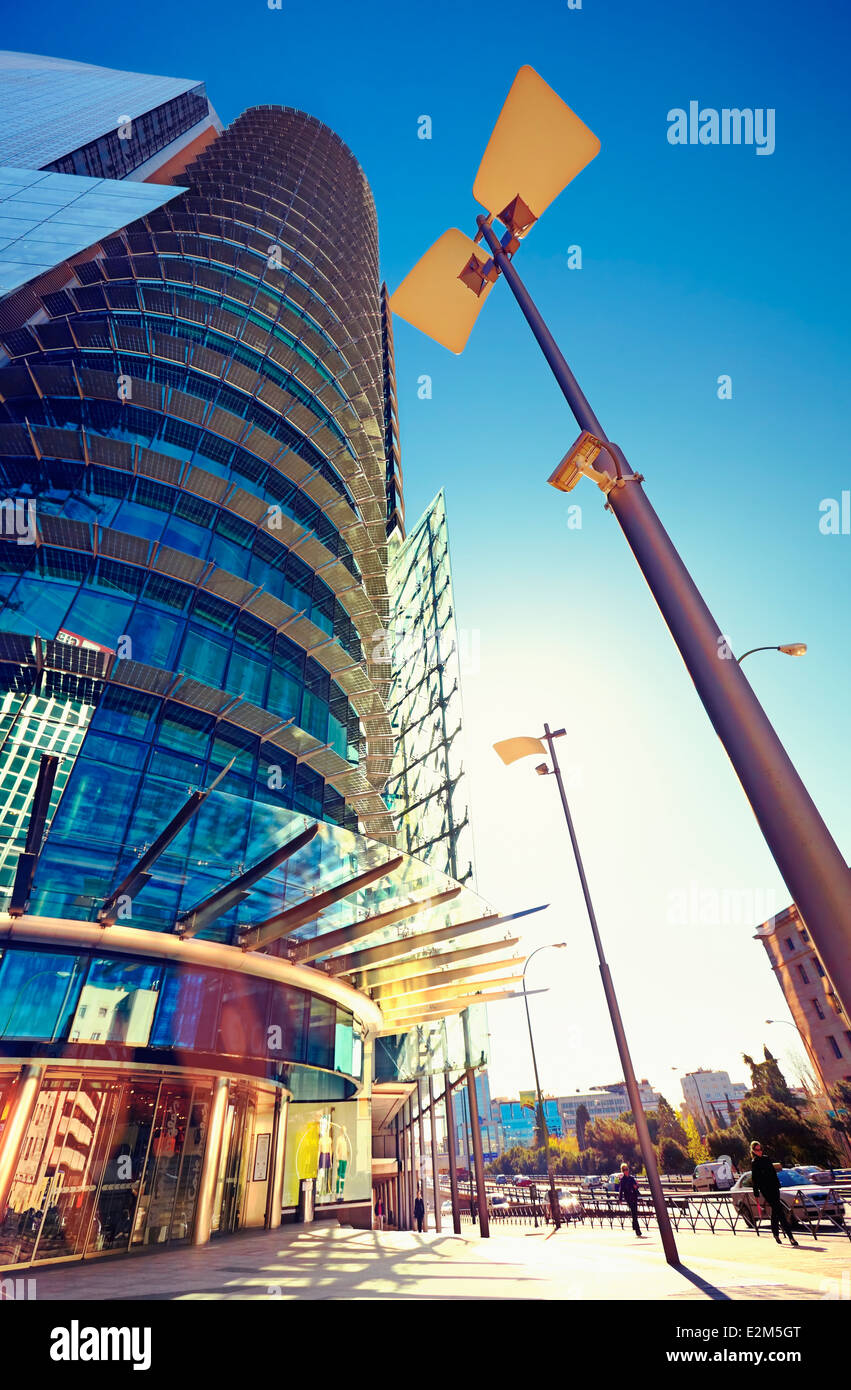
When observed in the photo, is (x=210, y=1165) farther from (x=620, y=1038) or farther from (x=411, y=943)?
(x=620, y=1038)

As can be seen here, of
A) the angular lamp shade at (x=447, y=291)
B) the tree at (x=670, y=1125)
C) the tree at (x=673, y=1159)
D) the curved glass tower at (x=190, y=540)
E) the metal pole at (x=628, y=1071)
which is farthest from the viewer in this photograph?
the tree at (x=670, y=1125)

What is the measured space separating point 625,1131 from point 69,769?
87.7 m

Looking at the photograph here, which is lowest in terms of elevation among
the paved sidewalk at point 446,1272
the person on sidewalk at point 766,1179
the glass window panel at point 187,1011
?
the paved sidewalk at point 446,1272

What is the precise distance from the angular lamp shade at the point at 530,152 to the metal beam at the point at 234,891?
9.89 metres

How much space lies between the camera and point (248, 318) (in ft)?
80.8

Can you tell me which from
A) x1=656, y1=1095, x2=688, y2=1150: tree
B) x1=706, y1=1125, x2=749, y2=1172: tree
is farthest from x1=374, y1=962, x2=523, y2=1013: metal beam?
x1=656, y1=1095, x2=688, y2=1150: tree

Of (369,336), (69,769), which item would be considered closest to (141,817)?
(69,769)

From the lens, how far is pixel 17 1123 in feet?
35.8

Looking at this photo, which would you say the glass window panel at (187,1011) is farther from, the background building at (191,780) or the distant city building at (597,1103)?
the distant city building at (597,1103)

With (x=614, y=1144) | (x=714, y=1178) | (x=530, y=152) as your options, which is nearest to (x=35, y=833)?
(x=530, y=152)

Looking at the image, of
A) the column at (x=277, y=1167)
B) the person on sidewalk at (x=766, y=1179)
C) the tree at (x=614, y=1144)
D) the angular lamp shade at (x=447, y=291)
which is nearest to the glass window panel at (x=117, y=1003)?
the column at (x=277, y=1167)

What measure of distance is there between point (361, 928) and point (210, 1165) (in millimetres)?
5636

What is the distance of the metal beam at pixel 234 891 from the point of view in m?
12.0
